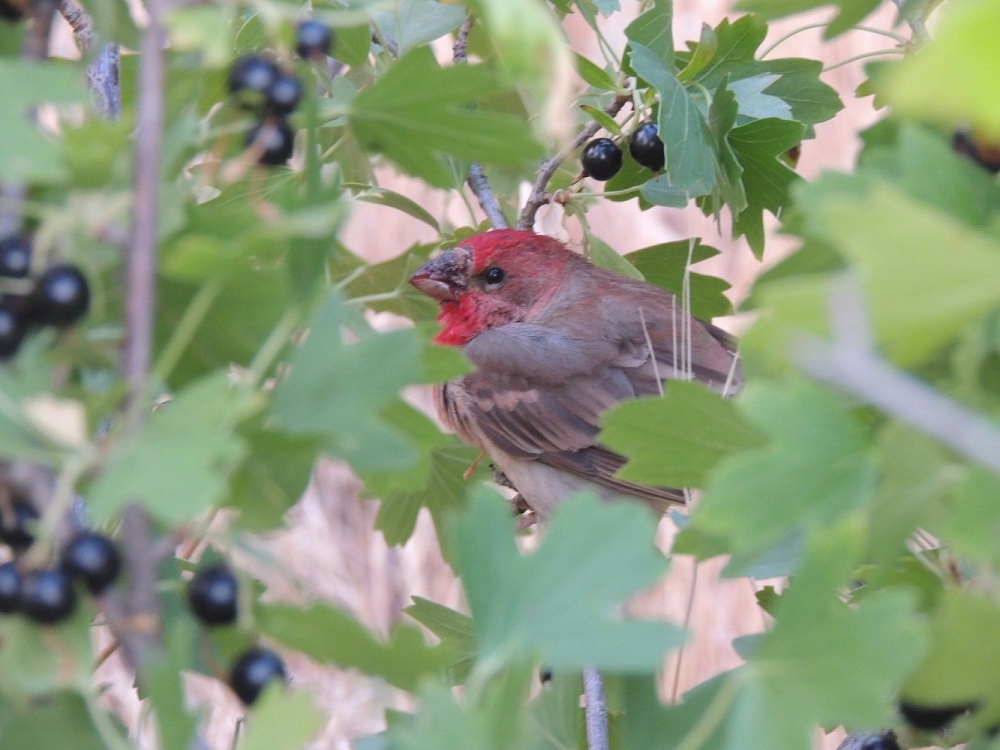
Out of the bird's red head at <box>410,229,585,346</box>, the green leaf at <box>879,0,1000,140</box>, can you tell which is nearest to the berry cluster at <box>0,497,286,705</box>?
the green leaf at <box>879,0,1000,140</box>

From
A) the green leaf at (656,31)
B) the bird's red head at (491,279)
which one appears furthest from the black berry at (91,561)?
the bird's red head at (491,279)

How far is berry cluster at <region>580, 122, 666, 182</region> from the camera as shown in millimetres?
2186

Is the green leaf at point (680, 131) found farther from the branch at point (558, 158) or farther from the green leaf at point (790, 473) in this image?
the green leaf at point (790, 473)

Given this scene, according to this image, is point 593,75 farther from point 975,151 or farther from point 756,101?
point 975,151

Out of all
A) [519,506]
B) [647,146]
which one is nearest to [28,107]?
[647,146]

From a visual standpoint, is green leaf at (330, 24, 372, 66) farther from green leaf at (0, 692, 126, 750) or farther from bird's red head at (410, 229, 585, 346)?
green leaf at (0, 692, 126, 750)

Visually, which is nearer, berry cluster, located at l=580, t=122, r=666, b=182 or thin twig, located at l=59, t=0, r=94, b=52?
thin twig, located at l=59, t=0, r=94, b=52

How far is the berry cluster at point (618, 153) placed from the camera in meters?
2.19

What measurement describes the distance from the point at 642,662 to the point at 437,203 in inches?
197

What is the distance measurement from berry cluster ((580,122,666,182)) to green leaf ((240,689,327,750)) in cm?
151

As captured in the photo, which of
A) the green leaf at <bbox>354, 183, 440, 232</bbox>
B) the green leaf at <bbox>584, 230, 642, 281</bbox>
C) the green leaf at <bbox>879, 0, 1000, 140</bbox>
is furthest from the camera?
the green leaf at <bbox>584, 230, 642, 281</bbox>

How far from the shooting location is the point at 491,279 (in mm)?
3326

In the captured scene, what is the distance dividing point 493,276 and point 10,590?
246 cm

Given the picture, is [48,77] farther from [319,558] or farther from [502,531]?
[319,558]
